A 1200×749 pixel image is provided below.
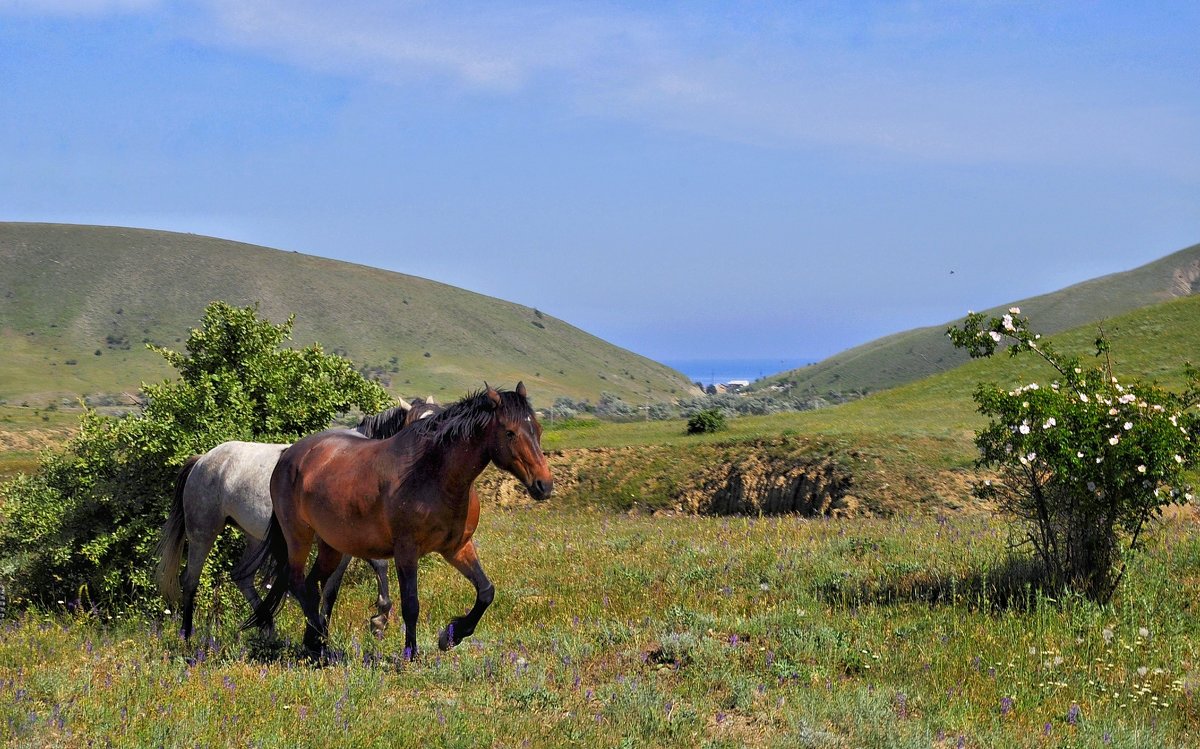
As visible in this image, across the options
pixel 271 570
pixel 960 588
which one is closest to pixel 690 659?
pixel 960 588

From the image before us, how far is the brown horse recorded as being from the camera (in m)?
9.20

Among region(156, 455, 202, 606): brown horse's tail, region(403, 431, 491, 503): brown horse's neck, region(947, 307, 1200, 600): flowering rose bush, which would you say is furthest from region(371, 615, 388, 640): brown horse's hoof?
region(947, 307, 1200, 600): flowering rose bush

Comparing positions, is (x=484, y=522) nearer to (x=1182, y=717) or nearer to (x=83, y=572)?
(x=83, y=572)

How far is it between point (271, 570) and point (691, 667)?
5236mm

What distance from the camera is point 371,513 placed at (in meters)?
9.88

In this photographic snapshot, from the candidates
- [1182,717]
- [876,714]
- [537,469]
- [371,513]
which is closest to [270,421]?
[371,513]

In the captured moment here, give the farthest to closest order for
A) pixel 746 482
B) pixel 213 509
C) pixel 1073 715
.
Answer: pixel 746 482, pixel 213 509, pixel 1073 715

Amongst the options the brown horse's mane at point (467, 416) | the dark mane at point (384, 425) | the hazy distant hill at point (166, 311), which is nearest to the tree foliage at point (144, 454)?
the dark mane at point (384, 425)

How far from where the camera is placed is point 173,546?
43.5 feet

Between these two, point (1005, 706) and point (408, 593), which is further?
point (408, 593)

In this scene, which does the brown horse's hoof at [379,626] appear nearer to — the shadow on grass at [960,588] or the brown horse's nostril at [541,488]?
the brown horse's nostril at [541,488]

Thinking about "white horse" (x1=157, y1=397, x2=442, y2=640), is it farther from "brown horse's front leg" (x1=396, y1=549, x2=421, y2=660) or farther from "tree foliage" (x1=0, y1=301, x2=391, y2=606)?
"brown horse's front leg" (x1=396, y1=549, x2=421, y2=660)

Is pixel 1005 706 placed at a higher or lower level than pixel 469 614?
lower

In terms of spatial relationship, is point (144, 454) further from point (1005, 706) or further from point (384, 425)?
point (1005, 706)
